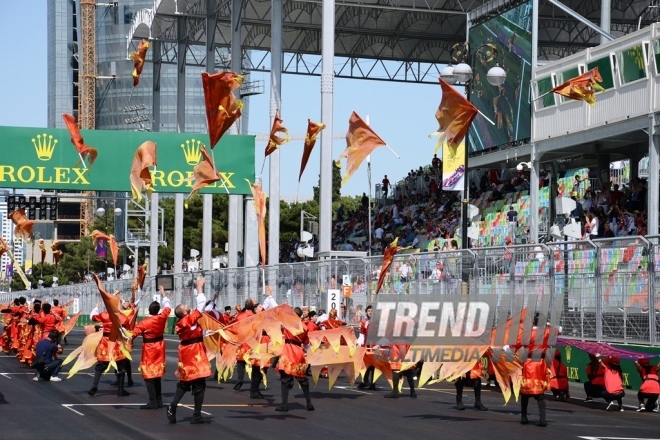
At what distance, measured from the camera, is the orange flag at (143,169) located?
2620cm

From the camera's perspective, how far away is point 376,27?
52.8 m

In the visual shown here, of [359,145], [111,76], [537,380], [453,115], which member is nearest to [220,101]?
[359,145]

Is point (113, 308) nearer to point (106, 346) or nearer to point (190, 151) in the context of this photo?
point (106, 346)

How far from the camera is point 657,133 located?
2748cm

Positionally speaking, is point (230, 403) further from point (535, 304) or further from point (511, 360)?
point (535, 304)

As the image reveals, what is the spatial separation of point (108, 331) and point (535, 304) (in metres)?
8.38

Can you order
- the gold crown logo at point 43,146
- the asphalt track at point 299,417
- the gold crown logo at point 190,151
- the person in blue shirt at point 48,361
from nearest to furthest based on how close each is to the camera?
the asphalt track at point 299,417
the person in blue shirt at point 48,361
the gold crown logo at point 43,146
the gold crown logo at point 190,151

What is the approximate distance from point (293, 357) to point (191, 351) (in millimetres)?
2211

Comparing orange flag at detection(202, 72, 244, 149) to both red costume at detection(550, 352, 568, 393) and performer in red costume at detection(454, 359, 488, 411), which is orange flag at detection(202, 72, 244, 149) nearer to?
performer in red costume at detection(454, 359, 488, 411)

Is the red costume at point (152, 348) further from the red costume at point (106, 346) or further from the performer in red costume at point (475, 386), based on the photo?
the performer in red costume at point (475, 386)

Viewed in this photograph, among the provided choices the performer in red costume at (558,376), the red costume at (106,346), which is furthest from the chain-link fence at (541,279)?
the red costume at (106,346)

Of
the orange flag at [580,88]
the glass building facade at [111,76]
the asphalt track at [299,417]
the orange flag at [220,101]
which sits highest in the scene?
the glass building facade at [111,76]

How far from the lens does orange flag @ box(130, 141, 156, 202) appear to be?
26.2m

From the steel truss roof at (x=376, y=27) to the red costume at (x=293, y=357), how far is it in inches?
1120
